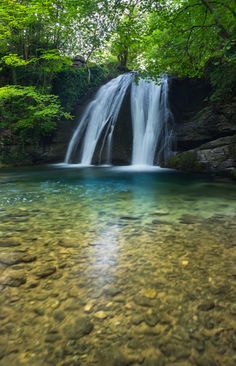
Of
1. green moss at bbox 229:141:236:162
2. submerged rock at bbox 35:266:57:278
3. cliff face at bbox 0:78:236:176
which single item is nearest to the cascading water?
cliff face at bbox 0:78:236:176

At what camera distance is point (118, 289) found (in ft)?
6.73

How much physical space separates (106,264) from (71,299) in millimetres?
604

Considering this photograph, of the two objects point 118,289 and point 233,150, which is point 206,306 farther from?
point 233,150

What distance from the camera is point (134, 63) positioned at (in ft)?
82.9

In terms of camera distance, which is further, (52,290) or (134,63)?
(134,63)

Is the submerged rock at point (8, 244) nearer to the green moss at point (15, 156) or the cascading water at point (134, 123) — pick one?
the cascading water at point (134, 123)

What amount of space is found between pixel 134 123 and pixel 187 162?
5.28 metres

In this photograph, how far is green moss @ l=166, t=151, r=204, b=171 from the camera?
10.0 meters

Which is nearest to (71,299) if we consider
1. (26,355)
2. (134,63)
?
(26,355)

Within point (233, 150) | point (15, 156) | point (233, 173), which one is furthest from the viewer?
point (15, 156)

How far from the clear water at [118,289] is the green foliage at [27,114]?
1113cm

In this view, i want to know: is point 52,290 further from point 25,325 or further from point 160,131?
point 160,131

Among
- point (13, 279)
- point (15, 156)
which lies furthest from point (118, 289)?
point (15, 156)

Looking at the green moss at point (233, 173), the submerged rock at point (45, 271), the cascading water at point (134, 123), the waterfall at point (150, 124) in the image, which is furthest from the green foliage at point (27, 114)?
the submerged rock at point (45, 271)
